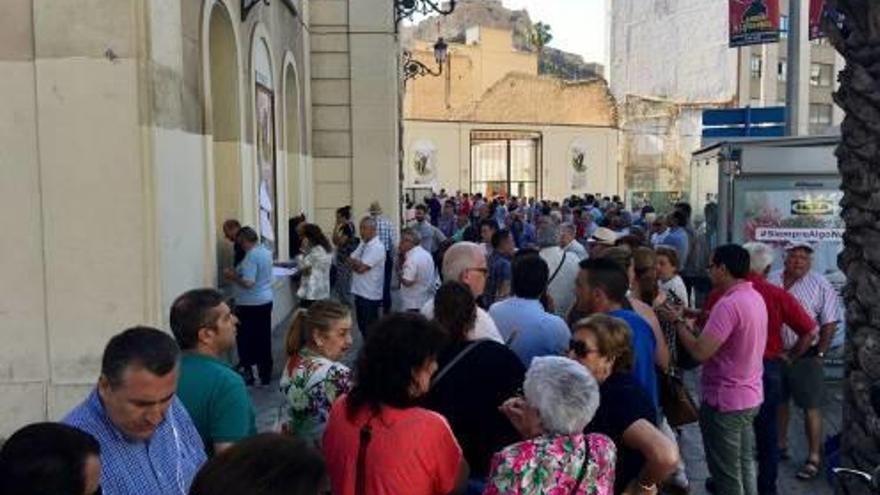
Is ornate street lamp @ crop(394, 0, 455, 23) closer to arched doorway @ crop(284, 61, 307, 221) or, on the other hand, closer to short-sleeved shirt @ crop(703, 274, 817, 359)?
arched doorway @ crop(284, 61, 307, 221)

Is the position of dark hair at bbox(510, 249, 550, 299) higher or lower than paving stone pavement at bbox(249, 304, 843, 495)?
higher

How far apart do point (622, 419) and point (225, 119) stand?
7.28 meters

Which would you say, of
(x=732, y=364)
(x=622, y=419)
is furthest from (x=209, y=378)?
(x=732, y=364)

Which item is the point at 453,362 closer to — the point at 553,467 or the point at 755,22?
the point at 553,467

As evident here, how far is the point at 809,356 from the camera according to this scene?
6180 millimetres

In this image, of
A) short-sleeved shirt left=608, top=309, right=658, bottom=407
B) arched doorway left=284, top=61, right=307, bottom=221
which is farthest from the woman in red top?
arched doorway left=284, top=61, right=307, bottom=221

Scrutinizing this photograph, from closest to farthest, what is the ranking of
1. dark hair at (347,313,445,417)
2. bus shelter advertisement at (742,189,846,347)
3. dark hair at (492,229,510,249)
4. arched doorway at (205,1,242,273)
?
dark hair at (347,313,445,417) < dark hair at (492,229,510,249) < bus shelter advertisement at (742,189,846,347) < arched doorway at (205,1,242,273)

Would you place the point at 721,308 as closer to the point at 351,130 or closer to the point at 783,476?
the point at 783,476

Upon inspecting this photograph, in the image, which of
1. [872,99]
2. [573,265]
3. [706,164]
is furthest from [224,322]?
[706,164]

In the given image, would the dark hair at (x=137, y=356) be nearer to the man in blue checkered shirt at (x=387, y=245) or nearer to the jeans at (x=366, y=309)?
the jeans at (x=366, y=309)

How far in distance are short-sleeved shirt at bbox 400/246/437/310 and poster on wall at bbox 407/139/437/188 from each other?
34299mm

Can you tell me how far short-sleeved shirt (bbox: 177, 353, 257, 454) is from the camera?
10.7 feet

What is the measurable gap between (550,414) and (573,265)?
468 cm

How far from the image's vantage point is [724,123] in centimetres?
1698
